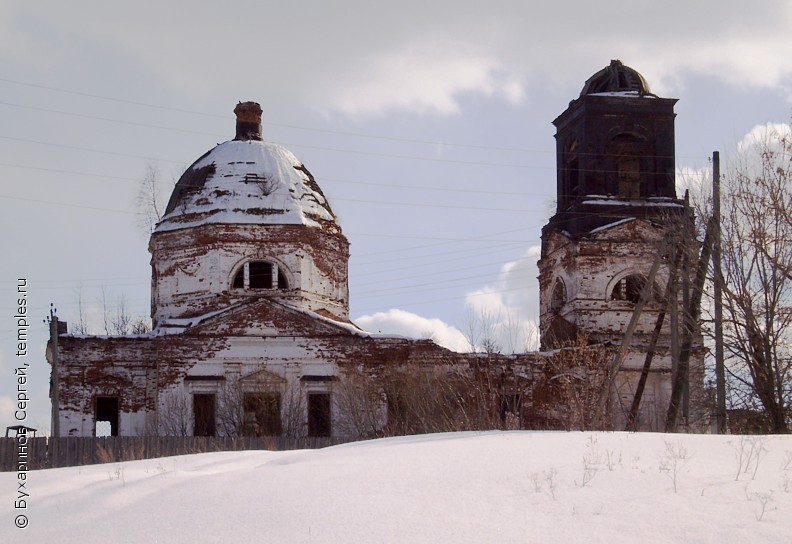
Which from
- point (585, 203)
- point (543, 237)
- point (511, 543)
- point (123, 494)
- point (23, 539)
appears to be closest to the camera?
point (511, 543)

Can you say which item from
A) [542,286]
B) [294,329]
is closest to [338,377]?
[294,329]

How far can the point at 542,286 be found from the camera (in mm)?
29344

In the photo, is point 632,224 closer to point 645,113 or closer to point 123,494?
point 645,113

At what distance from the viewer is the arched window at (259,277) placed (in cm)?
2728

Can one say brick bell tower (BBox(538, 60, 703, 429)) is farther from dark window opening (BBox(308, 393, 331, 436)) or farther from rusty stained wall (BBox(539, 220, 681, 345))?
dark window opening (BBox(308, 393, 331, 436))

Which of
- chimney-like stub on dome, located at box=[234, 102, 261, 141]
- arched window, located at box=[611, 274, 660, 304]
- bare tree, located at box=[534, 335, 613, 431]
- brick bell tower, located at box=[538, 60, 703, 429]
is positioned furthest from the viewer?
chimney-like stub on dome, located at box=[234, 102, 261, 141]

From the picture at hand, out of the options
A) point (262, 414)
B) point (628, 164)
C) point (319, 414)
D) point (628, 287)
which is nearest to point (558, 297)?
point (628, 287)

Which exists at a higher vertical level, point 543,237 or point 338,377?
point 543,237

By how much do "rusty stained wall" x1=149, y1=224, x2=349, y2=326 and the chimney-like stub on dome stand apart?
3862mm

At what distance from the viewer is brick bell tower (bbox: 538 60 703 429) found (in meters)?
27.0

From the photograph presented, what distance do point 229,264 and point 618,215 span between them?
378 inches

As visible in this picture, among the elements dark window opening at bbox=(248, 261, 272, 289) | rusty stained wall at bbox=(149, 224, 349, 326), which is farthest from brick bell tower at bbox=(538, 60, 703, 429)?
dark window opening at bbox=(248, 261, 272, 289)

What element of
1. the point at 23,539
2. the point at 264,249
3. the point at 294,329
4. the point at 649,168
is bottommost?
the point at 23,539

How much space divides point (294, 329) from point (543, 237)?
7496 millimetres
